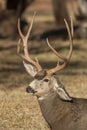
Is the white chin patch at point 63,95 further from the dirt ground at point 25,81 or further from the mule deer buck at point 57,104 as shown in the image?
the dirt ground at point 25,81

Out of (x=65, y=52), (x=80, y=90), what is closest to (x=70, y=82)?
(x=80, y=90)

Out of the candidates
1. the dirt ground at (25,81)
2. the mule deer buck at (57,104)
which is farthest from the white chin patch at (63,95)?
the dirt ground at (25,81)

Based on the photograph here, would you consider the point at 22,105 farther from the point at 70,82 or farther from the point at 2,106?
the point at 70,82

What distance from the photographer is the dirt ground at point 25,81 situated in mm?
7887

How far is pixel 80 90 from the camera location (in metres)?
10.2

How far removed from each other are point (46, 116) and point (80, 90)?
3407 mm

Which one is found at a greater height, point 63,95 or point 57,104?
point 63,95

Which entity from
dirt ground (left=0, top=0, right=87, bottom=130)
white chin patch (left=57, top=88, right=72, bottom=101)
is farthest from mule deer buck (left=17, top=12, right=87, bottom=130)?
dirt ground (left=0, top=0, right=87, bottom=130)

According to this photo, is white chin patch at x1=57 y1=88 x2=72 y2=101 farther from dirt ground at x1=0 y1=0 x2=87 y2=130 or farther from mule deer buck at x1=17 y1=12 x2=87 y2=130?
dirt ground at x1=0 y1=0 x2=87 y2=130

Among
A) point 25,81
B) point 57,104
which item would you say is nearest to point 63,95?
point 57,104

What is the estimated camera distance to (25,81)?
36.4ft

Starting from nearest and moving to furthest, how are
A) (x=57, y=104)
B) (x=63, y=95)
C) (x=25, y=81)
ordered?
(x=63, y=95) → (x=57, y=104) → (x=25, y=81)

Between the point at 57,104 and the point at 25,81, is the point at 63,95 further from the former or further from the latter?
the point at 25,81

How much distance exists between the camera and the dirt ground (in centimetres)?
789
